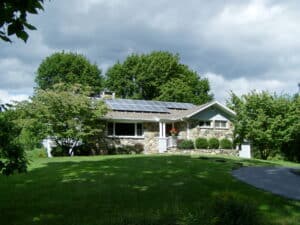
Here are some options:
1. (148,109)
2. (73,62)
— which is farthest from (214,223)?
(73,62)

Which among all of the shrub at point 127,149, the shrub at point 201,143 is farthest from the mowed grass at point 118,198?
the shrub at point 201,143

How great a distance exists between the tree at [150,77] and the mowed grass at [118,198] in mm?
33148

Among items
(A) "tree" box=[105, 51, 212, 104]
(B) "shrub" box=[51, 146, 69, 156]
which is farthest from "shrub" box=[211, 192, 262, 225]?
(A) "tree" box=[105, 51, 212, 104]

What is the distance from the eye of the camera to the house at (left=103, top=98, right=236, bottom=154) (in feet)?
83.1

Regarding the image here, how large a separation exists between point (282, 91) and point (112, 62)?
26.8 m

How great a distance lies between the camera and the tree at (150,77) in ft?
141

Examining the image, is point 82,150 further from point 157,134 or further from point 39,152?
point 157,134

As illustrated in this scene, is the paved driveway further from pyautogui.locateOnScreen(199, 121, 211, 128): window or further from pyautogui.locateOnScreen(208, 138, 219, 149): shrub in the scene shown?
pyautogui.locateOnScreen(199, 121, 211, 128): window

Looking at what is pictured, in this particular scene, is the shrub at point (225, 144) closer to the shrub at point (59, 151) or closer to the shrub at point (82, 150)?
the shrub at point (82, 150)

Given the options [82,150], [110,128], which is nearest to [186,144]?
[110,128]

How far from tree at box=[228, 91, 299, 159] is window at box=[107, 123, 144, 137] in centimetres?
745

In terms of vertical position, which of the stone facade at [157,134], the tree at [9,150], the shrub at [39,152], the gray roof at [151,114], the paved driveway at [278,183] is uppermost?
the gray roof at [151,114]

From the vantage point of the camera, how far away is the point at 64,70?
40094 millimetres

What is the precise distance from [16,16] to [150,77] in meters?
40.1
